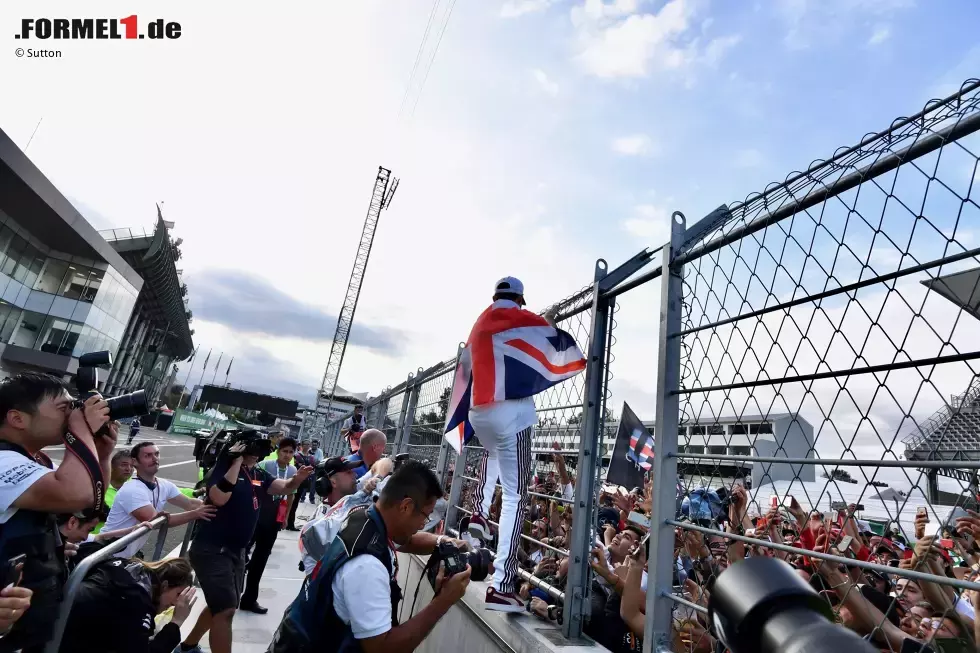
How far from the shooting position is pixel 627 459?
3.53 m

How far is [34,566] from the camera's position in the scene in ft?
6.66

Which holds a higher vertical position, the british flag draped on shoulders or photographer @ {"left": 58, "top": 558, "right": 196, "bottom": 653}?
the british flag draped on shoulders

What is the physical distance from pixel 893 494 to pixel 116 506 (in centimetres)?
503

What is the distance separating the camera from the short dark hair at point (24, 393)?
208cm

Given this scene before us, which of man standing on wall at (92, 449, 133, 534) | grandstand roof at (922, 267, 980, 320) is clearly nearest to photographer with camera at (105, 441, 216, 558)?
man standing on wall at (92, 449, 133, 534)

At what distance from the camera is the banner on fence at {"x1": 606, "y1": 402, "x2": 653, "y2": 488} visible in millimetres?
3262

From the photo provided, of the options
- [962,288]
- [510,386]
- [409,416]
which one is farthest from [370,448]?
[962,288]

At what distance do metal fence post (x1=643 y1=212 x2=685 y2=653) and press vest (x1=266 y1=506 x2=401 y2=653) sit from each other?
1025 mm


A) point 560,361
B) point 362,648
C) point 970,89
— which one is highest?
point 970,89

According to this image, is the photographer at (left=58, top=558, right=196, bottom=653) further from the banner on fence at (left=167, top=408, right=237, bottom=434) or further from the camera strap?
the banner on fence at (left=167, top=408, right=237, bottom=434)

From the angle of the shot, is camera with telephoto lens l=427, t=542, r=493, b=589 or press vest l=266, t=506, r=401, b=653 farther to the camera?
camera with telephoto lens l=427, t=542, r=493, b=589

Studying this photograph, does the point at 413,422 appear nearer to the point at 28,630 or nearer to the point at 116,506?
the point at 116,506

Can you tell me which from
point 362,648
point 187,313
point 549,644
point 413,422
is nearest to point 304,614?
point 362,648

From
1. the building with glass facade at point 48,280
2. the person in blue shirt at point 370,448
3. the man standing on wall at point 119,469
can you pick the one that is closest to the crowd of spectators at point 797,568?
the person in blue shirt at point 370,448
